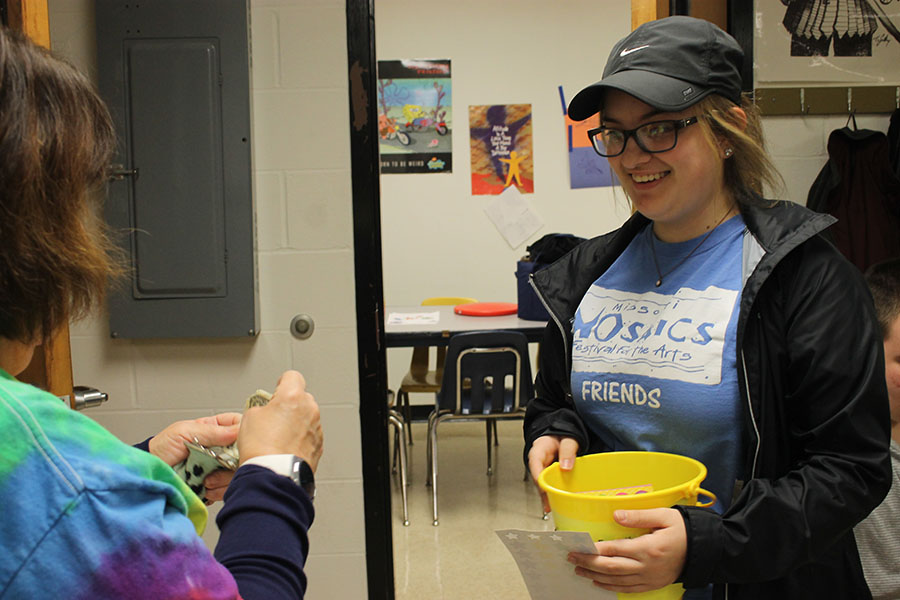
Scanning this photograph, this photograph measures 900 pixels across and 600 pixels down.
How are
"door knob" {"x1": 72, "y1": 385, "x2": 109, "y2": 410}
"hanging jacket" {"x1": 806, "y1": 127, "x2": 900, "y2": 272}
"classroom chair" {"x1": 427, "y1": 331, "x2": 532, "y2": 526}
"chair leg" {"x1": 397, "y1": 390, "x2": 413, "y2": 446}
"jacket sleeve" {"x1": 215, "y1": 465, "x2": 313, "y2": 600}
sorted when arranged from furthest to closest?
1. "chair leg" {"x1": 397, "y1": 390, "x2": 413, "y2": 446}
2. "classroom chair" {"x1": 427, "y1": 331, "x2": 532, "y2": 526}
3. "hanging jacket" {"x1": 806, "y1": 127, "x2": 900, "y2": 272}
4. "door knob" {"x1": 72, "y1": 385, "x2": 109, "y2": 410}
5. "jacket sleeve" {"x1": 215, "y1": 465, "x2": 313, "y2": 600}

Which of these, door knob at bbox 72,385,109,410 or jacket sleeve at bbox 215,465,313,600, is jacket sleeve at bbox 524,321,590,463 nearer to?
jacket sleeve at bbox 215,465,313,600

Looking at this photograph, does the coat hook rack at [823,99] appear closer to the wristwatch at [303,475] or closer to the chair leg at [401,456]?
the wristwatch at [303,475]

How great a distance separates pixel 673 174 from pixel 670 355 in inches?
10.8

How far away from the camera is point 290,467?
0.82m

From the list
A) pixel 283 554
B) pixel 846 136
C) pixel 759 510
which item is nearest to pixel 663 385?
pixel 759 510

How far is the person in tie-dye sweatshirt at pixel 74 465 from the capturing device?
0.57m

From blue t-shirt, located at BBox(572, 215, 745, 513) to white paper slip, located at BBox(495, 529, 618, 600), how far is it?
9.7 inches

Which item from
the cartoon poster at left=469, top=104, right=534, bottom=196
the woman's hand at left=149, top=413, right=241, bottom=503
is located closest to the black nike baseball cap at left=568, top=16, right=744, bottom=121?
the woman's hand at left=149, top=413, right=241, bottom=503

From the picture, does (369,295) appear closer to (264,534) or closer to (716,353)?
(716,353)

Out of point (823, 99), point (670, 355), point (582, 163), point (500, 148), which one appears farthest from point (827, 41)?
point (500, 148)

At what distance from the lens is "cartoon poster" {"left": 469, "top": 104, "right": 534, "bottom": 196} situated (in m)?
5.20

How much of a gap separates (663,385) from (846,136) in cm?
179

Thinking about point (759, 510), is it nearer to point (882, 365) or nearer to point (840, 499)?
point (840, 499)

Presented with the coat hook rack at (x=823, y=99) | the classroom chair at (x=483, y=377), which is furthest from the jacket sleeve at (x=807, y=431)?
the classroom chair at (x=483, y=377)
